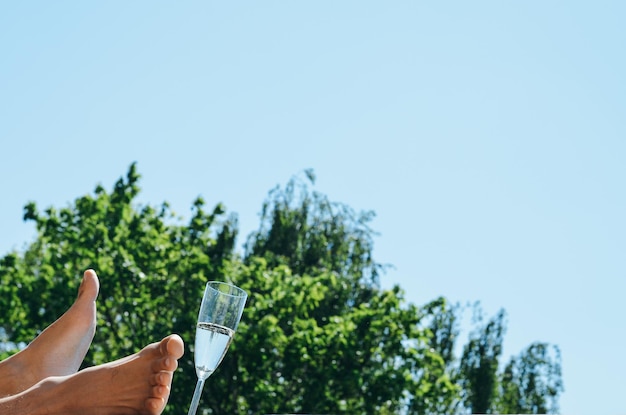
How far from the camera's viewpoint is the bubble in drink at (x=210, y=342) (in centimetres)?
→ 184

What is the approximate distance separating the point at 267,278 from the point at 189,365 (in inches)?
57.6

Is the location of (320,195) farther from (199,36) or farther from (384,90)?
(199,36)

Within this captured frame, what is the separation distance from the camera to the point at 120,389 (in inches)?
52.6

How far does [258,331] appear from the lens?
1005 cm

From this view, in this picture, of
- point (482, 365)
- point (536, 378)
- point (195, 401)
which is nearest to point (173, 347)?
point (195, 401)

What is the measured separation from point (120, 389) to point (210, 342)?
1.71 ft

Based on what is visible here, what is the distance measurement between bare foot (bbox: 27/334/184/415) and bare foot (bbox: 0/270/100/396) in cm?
36

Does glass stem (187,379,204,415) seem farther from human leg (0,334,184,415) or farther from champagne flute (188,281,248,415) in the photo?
human leg (0,334,184,415)

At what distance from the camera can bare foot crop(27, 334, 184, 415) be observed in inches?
52.6

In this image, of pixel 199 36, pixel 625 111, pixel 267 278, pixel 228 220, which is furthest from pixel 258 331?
pixel 625 111

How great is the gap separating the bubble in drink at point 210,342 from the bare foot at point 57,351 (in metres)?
0.23

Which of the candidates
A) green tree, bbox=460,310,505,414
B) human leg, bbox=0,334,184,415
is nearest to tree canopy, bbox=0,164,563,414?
green tree, bbox=460,310,505,414

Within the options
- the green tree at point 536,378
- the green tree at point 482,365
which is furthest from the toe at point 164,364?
the green tree at point 536,378

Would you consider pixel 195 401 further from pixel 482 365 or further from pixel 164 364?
pixel 482 365
